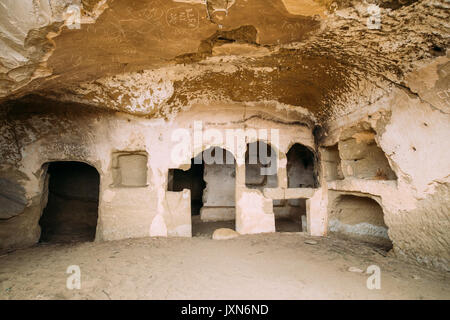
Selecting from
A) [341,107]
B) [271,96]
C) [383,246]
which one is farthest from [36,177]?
[383,246]

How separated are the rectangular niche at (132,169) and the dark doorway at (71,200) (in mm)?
2010

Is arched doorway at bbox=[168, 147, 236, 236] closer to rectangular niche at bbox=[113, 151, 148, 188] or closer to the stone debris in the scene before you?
rectangular niche at bbox=[113, 151, 148, 188]

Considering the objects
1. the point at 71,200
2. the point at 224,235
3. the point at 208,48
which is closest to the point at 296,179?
the point at 224,235

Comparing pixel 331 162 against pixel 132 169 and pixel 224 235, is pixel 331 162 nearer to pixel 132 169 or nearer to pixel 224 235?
pixel 224 235

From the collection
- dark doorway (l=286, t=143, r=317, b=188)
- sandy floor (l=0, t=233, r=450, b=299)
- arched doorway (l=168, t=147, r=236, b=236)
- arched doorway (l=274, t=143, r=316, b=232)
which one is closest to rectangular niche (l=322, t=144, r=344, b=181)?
sandy floor (l=0, t=233, r=450, b=299)

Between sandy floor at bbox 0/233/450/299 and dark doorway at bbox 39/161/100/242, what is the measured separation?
7.18 ft

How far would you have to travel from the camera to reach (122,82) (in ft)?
14.5

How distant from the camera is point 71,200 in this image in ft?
23.9

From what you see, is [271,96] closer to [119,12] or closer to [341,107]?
[341,107]

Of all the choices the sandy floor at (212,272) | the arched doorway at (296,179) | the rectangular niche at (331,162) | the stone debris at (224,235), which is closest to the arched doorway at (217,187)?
the arched doorway at (296,179)

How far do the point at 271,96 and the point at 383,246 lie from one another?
3.81m

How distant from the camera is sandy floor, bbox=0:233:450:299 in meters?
2.80

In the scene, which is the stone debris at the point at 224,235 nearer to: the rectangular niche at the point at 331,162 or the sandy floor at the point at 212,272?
the sandy floor at the point at 212,272

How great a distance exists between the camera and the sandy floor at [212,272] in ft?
9.20
